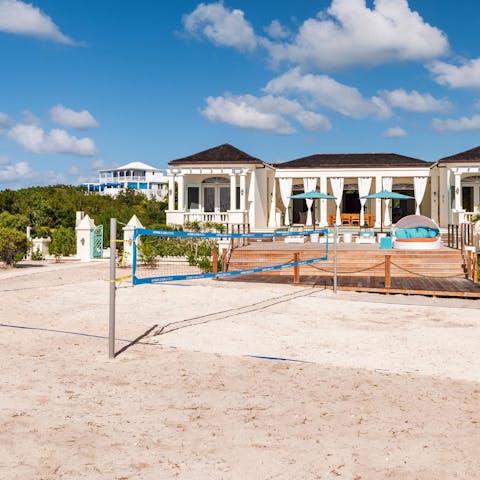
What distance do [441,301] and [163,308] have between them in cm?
734

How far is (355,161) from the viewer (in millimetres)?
37438

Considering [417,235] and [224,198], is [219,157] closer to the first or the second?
[224,198]

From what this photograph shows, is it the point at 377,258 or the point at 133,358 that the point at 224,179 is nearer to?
the point at 377,258

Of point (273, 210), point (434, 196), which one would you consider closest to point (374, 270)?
point (434, 196)

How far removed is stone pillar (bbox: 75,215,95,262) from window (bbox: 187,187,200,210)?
27.8 ft

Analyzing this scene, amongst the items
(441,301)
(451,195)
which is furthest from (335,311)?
(451,195)

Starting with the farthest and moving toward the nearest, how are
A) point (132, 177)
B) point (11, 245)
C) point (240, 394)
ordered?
1. point (132, 177)
2. point (11, 245)
3. point (240, 394)

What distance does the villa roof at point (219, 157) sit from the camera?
3406 centimetres

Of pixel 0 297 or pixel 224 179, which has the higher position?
pixel 224 179

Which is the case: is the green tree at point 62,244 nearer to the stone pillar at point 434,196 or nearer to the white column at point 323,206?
the white column at point 323,206

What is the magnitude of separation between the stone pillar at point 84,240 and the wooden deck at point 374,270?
365 inches

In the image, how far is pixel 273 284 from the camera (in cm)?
1755

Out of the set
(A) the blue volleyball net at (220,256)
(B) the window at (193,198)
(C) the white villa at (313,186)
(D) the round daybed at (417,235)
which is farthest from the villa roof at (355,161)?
(D) the round daybed at (417,235)

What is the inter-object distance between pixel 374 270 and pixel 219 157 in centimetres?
1767
